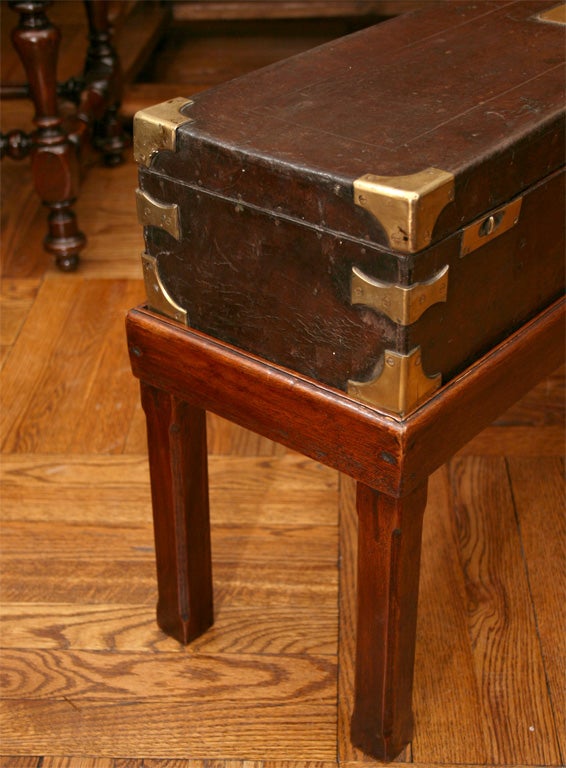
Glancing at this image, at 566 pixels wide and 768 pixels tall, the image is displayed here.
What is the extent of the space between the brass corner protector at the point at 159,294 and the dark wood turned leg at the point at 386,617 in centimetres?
25

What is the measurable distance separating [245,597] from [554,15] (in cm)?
79

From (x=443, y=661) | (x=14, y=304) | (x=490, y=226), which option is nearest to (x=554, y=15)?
(x=490, y=226)

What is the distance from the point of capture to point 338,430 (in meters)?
0.98

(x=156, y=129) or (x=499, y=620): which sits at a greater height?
(x=156, y=129)

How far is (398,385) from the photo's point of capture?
91 centimetres

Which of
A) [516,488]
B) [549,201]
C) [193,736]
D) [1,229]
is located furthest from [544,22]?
[1,229]

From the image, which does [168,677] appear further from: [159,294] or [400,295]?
[400,295]

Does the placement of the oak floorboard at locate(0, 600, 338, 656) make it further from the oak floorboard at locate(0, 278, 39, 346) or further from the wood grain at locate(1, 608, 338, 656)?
the oak floorboard at locate(0, 278, 39, 346)

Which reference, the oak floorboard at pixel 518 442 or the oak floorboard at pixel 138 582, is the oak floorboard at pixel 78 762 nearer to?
the oak floorboard at pixel 138 582

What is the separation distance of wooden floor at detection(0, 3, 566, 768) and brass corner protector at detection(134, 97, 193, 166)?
0.61 meters

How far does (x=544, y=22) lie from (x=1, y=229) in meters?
1.37

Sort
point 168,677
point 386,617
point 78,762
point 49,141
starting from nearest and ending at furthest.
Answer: point 386,617, point 78,762, point 168,677, point 49,141

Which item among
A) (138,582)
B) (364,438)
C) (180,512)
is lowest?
(138,582)

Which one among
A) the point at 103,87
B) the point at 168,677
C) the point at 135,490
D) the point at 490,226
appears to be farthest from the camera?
the point at 103,87
